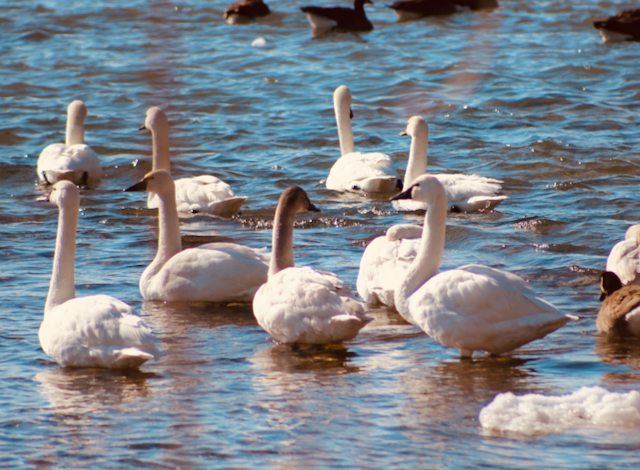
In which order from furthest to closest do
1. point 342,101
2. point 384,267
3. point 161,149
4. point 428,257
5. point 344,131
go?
point 342,101 < point 344,131 < point 161,149 < point 384,267 < point 428,257

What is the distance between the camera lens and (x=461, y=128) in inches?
632

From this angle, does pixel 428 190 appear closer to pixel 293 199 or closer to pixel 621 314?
pixel 293 199

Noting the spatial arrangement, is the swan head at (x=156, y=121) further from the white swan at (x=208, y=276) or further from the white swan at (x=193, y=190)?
the white swan at (x=208, y=276)

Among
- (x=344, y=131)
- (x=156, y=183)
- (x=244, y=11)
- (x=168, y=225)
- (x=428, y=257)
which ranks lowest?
(x=428, y=257)

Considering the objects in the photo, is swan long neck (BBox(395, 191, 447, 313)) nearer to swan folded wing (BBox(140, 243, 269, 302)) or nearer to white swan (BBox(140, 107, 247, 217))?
swan folded wing (BBox(140, 243, 269, 302))

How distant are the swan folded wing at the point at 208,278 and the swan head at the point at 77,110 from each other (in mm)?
6694

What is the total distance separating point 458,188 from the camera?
10.7 metres

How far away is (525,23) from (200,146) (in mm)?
16313

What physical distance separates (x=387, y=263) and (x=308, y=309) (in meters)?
1.34

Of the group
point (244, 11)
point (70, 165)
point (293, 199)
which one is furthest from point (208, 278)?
point (244, 11)

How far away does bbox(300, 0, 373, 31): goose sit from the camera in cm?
2692

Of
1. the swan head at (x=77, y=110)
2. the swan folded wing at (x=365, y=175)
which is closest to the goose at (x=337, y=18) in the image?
the swan head at (x=77, y=110)

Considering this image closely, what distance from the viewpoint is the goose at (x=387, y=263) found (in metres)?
7.05

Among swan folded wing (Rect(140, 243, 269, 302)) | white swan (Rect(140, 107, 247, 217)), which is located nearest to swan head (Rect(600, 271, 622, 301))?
swan folded wing (Rect(140, 243, 269, 302))
